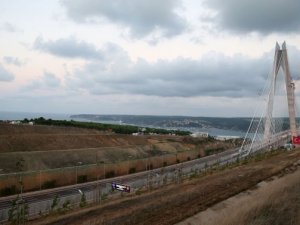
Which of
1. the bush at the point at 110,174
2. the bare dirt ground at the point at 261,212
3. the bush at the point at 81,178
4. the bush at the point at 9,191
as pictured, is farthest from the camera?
the bush at the point at 110,174

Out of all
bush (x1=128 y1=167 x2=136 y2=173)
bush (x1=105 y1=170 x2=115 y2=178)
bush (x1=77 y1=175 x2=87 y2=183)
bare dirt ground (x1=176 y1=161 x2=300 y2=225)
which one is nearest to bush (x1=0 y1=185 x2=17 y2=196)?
bush (x1=77 y1=175 x2=87 y2=183)

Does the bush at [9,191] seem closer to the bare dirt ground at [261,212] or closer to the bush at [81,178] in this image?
the bush at [81,178]

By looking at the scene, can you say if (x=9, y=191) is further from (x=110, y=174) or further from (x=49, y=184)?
(x=110, y=174)

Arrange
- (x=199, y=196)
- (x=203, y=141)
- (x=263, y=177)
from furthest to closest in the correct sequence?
(x=203, y=141) < (x=263, y=177) < (x=199, y=196)

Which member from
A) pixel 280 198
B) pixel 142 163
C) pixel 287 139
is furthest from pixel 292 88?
pixel 280 198

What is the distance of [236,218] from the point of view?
519 inches

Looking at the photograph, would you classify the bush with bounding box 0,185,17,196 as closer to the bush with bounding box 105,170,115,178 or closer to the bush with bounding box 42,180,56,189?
the bush with bounding box 42,180,56,189

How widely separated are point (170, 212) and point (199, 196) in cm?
434

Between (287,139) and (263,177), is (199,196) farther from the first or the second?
(287,139)

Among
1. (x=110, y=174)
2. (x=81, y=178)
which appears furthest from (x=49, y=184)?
(x=110, y=174)

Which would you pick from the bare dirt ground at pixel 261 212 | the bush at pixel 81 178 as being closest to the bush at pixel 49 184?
the bush at pixel 81 178

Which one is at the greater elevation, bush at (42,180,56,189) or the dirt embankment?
the dirt embankment

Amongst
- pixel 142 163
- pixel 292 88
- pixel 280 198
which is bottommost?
pixel 142 163

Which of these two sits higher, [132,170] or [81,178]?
[81,178]
